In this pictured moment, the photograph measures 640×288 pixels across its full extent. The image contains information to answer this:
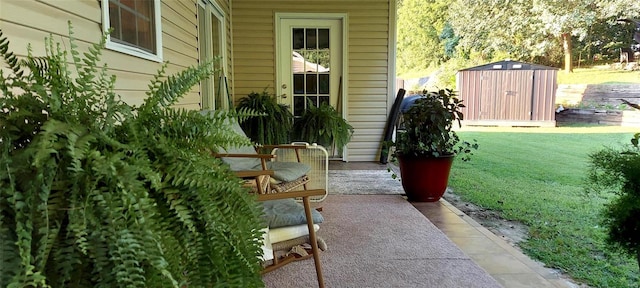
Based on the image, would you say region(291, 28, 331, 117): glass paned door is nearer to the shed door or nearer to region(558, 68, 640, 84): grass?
region(558, 68, 640, 84): grass

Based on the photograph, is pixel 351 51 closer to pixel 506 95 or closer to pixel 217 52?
pixel 217 52

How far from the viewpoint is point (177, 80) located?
41.9 inches

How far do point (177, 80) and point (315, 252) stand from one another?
1.06 metres

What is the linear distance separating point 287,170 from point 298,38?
9.26ft

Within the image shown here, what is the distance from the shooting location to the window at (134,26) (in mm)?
1823

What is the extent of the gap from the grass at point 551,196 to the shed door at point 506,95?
174cm

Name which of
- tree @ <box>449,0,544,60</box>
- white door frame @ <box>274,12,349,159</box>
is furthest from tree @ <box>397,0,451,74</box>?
white door frame @ <box>274,12,349,159</box>

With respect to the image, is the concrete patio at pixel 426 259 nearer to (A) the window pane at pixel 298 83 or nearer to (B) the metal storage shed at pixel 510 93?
(A) the window pane at pixel 298 83

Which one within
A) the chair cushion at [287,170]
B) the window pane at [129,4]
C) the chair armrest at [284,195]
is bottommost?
the chair cushion at [287,170]

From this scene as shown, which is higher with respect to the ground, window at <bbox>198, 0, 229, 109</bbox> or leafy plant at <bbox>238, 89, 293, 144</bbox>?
window at <bbox>198, 0, 229, 109</bbox>

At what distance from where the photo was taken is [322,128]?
15.1 feet

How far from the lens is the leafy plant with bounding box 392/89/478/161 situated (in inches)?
129

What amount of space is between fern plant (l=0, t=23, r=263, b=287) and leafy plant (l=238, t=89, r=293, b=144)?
11.0ft

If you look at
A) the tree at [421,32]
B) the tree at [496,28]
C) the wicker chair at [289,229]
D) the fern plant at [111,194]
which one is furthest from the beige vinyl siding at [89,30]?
the tree at [421,32]
